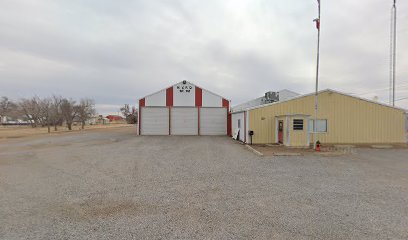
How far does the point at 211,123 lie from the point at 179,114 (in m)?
3.71

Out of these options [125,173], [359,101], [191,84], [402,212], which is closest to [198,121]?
[191,84]

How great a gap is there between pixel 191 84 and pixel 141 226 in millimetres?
22172

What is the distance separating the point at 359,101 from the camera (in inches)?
667

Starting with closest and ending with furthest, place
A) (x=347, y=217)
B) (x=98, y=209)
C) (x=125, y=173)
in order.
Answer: (x=347, y=217), (x=98, y=209), (x=125, y=173)

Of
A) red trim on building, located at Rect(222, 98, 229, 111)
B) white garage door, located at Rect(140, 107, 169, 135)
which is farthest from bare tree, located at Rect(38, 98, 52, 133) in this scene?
red trim on building, located at Rect(222, 98, 229, 111)

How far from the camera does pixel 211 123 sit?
82.9 feet

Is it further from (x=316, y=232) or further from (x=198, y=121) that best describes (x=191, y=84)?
(x=316, y=232)

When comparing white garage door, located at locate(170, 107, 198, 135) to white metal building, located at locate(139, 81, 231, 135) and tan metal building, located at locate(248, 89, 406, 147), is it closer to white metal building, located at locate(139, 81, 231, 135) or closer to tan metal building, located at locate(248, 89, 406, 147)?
white metal building, located at locate(139, 81, 231, 135)

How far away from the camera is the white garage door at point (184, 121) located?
2503 centimetres

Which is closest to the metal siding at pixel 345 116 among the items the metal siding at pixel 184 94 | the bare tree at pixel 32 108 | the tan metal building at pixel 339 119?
the tan metal building at pixel 339 119

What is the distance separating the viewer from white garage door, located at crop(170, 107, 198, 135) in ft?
82.1

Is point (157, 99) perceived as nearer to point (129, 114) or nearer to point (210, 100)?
point (210, 100)

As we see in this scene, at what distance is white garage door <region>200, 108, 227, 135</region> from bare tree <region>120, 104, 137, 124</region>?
52042 millimetres

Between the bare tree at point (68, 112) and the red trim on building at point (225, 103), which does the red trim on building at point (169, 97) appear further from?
the bare tree at point (68, 112)
